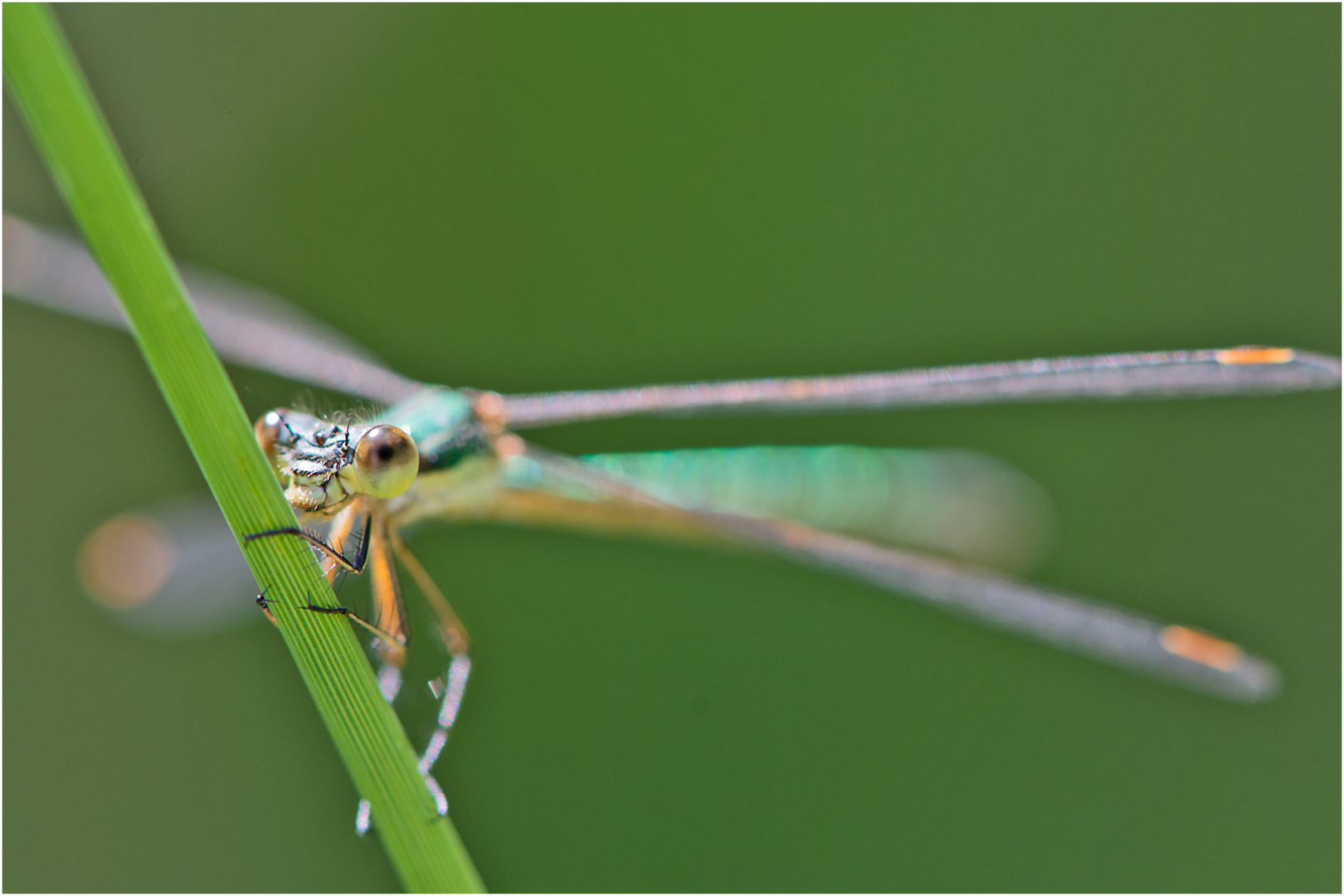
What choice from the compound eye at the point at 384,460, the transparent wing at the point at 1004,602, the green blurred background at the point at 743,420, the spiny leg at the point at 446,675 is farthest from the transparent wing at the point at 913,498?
the compound eye at the point at 384,460

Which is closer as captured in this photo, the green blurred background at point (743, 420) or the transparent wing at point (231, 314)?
the transparent wing at point (231, 314)

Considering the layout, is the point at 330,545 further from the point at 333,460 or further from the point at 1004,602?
the point at 1004,602

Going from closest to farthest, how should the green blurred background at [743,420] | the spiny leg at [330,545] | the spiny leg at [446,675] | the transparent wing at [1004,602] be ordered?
the spiny leg at [330,545] → the spiny leg at [446,675] → the transparent wing at [1004,602] → the green blurred background at [743,420]

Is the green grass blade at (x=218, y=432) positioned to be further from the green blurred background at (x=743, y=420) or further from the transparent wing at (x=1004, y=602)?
the green blurred background at (x=743, y=420)

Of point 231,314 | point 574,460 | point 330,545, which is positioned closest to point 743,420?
point 574,460

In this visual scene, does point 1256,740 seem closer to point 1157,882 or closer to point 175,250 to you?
point 1157,882

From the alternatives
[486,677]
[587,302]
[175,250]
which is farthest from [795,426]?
[175,250]
